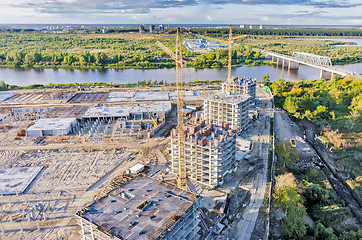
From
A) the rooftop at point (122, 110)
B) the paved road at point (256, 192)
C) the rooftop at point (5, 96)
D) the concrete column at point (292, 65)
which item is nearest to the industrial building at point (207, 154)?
the paved road at point (256, 192)

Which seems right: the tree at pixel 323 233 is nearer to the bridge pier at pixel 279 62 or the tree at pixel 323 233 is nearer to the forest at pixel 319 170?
the forest at pixel 319 170

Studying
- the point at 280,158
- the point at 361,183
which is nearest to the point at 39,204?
the point at 280,158

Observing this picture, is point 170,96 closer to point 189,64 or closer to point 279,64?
point 189,64

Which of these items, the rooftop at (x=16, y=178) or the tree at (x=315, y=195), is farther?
the rooftop at (x=16, y=178)

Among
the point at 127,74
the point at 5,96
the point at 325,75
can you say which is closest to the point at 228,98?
the point at 5,96

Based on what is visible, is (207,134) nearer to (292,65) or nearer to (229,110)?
(229,110)

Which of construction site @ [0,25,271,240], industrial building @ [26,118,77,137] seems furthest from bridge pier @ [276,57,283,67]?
industrial building @ [26,118,77,137]
